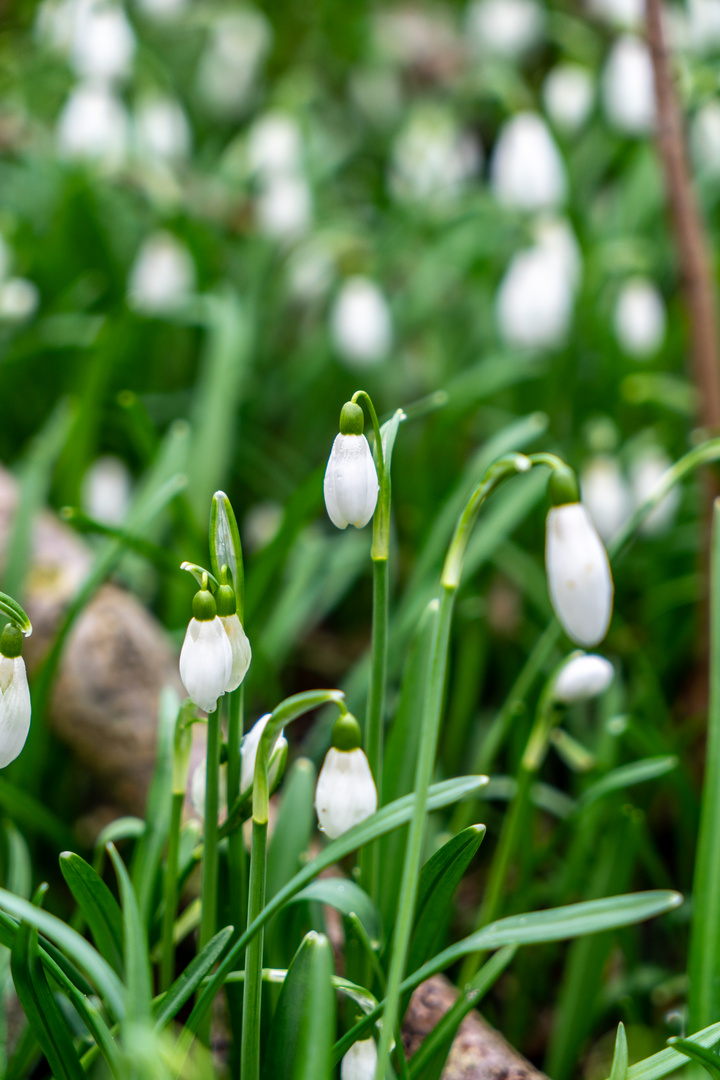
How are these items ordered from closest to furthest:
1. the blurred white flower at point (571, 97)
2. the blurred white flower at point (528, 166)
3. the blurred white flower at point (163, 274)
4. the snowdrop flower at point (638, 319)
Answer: the snowdrop flower at point (638, 319), the blurred white flower at point (163, 274), the blurred white flower at point (528, 166), the blurred white flower at point (571, 97)

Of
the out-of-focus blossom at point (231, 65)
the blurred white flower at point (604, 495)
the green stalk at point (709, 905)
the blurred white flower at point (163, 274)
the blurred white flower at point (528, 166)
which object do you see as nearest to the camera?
the green stalk at point (709, 905)

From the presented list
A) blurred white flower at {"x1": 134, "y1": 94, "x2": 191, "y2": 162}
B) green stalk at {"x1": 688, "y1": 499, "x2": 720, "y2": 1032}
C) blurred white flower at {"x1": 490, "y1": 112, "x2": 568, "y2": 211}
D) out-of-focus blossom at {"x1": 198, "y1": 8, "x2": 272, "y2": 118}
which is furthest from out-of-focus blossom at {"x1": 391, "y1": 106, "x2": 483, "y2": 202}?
green stalk at {"x1": 688, "y1": 499, "x2": 720, "y2": 1032}

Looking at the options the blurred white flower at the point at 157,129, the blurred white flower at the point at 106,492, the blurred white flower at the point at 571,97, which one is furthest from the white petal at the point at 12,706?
the blurred white flower at the point at 571,97

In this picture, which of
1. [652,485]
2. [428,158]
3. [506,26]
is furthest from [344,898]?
[506,26]

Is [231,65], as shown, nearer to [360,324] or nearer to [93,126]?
[93,126]

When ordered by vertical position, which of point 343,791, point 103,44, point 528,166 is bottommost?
point 343,791

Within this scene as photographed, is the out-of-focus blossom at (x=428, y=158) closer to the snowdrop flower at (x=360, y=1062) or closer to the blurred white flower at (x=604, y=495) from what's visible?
the blurred white flower at (x=604, y=495)

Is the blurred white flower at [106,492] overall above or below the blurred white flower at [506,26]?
below
